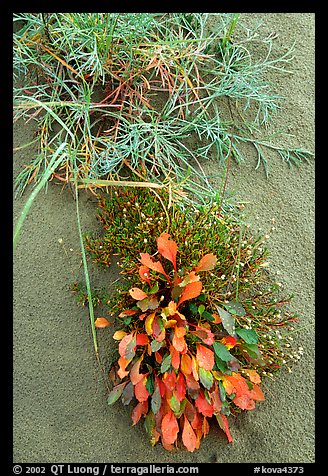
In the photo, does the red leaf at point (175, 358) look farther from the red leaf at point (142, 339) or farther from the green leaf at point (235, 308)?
the green leaf at point (235, 308)

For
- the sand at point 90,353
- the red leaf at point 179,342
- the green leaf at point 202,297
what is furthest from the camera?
the sand at point 90,353

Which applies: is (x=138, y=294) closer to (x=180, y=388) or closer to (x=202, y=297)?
(x=202, y=297)

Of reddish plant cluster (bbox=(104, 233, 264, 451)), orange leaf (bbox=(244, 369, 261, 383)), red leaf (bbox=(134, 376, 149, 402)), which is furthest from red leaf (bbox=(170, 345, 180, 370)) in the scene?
orange leaf (bbox=(244, 369, 261, 383))

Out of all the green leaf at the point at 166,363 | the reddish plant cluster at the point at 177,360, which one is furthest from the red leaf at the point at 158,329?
the green leaf at the point at 166,363

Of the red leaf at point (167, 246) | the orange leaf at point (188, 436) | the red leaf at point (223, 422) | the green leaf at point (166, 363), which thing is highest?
the red leaf at point (167, 246)

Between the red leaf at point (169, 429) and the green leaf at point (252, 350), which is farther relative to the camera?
the green leaf at point (252, 350)

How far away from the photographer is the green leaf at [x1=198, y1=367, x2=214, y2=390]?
211cm

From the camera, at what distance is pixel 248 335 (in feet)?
7.44

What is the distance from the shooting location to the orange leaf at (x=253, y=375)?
2.35 metres

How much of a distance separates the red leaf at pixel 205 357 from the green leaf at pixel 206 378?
22mm

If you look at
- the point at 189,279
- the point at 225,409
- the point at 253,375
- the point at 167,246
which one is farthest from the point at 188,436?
the point at 167,246

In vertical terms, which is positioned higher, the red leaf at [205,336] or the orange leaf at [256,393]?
the red leaf at [205,336]

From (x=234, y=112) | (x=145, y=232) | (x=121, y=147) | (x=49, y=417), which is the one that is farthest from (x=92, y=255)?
(x=234, y=112)

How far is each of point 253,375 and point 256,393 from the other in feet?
→ 0.30
